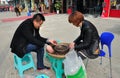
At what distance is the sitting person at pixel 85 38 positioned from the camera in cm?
374

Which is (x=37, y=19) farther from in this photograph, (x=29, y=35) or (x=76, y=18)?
(x=76, y=18)

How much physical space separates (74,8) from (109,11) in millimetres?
6288

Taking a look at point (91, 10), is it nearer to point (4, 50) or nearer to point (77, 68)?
point (4, 50)

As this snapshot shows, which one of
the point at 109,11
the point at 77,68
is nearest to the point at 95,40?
the point at 77,68

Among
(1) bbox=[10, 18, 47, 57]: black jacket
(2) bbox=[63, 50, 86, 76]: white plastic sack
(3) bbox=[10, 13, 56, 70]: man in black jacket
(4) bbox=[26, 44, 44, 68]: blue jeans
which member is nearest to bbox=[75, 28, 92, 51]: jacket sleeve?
(2) bbox=[63, 50, 86, 76]: white plastic sack

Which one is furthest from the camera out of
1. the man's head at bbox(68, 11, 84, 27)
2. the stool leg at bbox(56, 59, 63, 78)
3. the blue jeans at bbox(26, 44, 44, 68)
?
the blue jeans at bbox(26, 44, 44, 68)

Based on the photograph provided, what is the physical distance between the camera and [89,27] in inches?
153

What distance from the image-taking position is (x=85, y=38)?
389 cm

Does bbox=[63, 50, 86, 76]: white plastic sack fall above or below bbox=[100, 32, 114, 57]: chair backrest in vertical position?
below

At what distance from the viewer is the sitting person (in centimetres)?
374

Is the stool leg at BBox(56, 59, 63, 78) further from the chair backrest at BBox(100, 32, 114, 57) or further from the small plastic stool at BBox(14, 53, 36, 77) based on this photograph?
the chair backrest at BBox(100, 32, 114, 57)

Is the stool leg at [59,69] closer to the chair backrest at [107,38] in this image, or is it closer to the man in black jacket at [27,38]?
the man in black jacket at [27,38]

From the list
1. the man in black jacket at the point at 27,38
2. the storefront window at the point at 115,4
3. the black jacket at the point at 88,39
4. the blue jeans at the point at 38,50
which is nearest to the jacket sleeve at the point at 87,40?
the black jacket at the point at 88,39

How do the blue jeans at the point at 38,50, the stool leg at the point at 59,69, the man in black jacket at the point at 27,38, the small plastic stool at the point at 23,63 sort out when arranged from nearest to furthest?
1. the stool leg at the point at 59,69
2. the man in black jacket at the point at 27,38
3. the blue jeans at the point at 38,50
4. the small plastic stool at the point at 23,63
